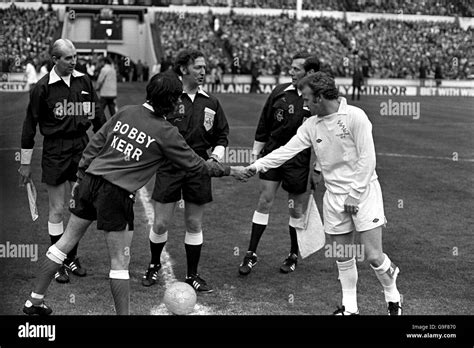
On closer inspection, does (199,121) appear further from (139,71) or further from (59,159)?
(139,71)


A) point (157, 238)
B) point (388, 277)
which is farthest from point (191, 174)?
point (388, 277)

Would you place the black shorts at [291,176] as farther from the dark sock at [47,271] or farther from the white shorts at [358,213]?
the dark sock at [47,271]

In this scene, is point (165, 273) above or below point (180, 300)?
below

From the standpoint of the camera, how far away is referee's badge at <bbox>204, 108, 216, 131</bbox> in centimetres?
672

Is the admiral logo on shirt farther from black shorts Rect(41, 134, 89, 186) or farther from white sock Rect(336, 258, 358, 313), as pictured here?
black shorts Rect(41, 134, 89, 186)

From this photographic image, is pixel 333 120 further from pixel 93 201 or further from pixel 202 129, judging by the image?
pixel 93 201

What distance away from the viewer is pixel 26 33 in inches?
1625

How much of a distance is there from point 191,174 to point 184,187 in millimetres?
180

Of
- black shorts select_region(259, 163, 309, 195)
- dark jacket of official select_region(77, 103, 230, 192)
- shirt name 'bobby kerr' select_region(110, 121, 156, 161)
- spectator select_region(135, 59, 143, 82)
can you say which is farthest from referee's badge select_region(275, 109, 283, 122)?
spectator select_region(135, 59, 143, 82)

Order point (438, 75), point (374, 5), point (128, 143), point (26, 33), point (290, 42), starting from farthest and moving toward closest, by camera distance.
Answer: point (374, 5)
point (290, 42)
point (438, 75)
point (26, 33)
point (128, 143)

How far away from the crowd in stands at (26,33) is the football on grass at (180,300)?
98.7ft

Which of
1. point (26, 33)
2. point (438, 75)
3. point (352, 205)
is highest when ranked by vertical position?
point (352, 205)
